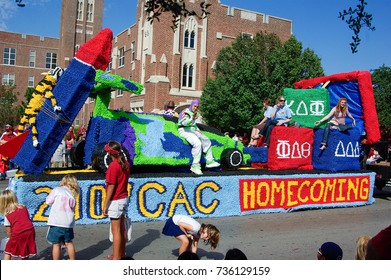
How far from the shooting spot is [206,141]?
825 cm

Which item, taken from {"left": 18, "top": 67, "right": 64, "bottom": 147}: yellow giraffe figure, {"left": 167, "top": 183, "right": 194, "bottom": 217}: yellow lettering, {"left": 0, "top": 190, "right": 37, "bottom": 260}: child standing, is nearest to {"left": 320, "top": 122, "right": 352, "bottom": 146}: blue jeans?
{"left": 167, "top": 183, "right": 194, "bottom": 217}: yellow lettering

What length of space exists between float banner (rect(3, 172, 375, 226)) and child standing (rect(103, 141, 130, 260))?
2.03 meters

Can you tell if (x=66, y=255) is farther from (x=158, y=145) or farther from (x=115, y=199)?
(x=158, y=145)

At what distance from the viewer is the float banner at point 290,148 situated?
9.23 meters

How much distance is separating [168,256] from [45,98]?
357 cm

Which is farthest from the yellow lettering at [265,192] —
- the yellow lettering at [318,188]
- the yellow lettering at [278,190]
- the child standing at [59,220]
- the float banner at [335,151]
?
the child standing at [59,220]

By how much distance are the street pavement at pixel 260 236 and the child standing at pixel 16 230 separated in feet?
2.51

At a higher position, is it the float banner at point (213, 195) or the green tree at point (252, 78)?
the green tree at point (252, 78)

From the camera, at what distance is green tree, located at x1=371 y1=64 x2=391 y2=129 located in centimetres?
3212

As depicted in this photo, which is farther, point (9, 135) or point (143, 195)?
point (9, 135)

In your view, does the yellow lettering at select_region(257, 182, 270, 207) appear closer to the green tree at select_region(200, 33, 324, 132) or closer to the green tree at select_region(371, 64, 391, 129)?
the green tree at select_region(200, 33, 324, 132)

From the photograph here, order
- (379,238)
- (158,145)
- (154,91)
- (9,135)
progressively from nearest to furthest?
(379,238) < (158,145) < (9,135) < (154,91)

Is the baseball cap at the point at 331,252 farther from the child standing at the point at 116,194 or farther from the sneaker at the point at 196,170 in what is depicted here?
the sneaker at the point at 196,170

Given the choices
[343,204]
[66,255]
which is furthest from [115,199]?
[343,204]
